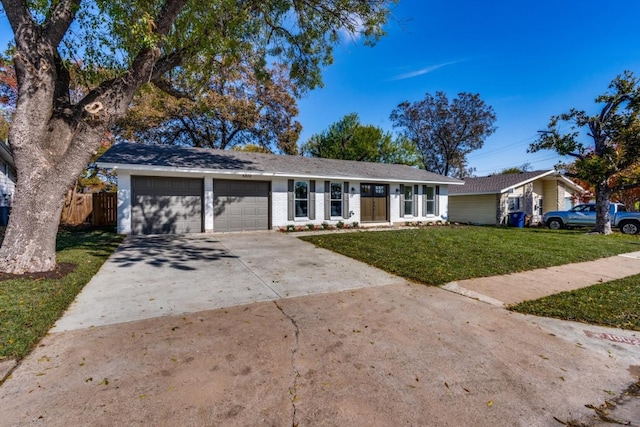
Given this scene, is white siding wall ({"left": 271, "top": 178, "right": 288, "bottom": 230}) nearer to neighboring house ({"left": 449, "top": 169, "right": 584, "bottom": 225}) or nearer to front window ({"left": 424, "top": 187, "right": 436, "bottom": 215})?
front window ({"left": 424, "top": 187, "right": 436, "bottom": 215})

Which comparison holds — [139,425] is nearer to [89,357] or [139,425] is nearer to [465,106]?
[89,357]

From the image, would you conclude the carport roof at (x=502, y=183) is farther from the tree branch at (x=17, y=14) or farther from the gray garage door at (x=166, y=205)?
the tree branch at (x=17, y=14)

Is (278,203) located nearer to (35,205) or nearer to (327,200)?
(327,200)

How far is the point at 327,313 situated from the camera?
3.81 m

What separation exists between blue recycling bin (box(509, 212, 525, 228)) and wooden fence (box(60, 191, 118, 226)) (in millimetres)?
21295

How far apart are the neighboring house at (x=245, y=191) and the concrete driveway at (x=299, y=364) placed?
6999 mm

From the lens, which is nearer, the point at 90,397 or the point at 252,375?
the point at 90,397

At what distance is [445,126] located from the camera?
27.4 meters

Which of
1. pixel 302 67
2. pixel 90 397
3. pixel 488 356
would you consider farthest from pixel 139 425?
pixel 302 67

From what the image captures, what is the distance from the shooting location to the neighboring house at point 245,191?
35.0ft

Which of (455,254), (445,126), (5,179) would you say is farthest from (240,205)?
(445,126)

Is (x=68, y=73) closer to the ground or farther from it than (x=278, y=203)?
farther from it

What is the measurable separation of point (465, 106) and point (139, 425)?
30329 millimetres

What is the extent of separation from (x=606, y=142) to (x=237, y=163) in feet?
54.5
